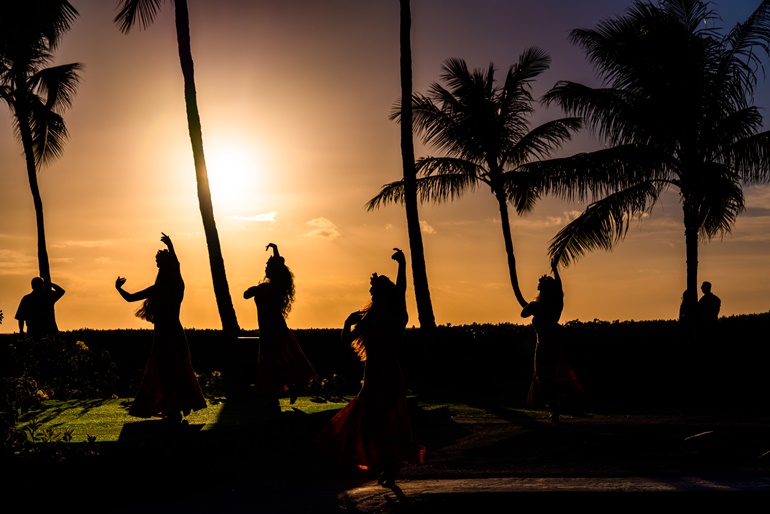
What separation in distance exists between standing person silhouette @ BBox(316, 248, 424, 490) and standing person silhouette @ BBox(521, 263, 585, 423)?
5640mm

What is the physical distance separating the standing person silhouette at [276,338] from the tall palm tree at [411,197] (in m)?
6.78

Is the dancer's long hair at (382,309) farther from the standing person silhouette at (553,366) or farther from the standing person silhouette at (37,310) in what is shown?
the standing person silhouette at (37,310)

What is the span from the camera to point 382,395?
31.7 feet

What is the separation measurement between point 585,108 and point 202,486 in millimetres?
15981

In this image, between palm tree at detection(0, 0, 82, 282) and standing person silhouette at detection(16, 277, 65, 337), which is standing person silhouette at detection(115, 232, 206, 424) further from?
palm tree at detection(0, 0, 82, 282)

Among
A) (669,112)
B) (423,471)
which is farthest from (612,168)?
(423,471)

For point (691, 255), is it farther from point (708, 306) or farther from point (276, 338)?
point (276, 338)

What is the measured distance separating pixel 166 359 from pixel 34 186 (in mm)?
17047

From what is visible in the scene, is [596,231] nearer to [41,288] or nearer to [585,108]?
[585,108]

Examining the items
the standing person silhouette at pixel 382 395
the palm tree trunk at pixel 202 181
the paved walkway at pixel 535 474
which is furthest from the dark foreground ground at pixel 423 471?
the palm tree trunk at pixel 202 181

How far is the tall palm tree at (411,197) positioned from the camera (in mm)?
21078

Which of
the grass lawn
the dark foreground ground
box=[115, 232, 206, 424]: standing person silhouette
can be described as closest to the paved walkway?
the dark foreground ground

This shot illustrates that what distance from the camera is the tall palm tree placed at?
21.1 metres

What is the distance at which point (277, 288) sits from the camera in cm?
1455
